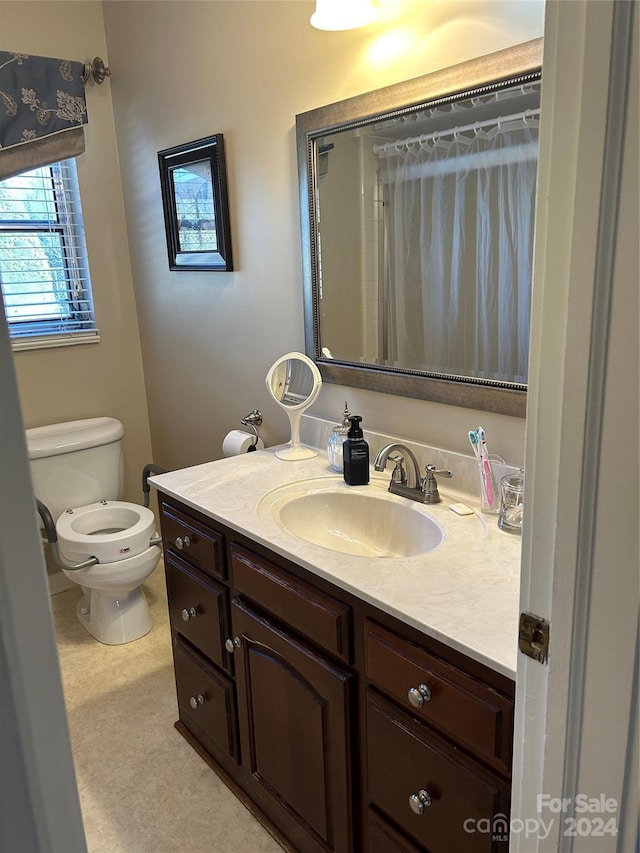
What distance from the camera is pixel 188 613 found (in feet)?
6.09

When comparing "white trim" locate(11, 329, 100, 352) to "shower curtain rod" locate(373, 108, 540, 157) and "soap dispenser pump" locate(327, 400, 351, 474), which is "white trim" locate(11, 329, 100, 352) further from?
"shower curtain rod" locate(373, 108, 540, 157)

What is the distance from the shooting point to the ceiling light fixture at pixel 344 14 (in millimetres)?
1557

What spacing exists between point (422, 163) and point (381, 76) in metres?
0.26

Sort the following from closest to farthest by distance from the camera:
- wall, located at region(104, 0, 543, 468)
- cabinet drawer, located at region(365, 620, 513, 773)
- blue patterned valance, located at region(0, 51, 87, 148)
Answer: cabinet drawer, located at region(365, 620, 513, 773) < wall, located at region(104, 0, 543, 468) < blue patterned valance, located at region(0, 51, 87, 148)

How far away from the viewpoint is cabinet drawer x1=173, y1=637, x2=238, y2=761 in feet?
5.82

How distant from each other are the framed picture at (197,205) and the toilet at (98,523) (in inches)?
32.8

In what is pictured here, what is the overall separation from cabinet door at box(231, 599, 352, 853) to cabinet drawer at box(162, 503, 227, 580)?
4.9 inches

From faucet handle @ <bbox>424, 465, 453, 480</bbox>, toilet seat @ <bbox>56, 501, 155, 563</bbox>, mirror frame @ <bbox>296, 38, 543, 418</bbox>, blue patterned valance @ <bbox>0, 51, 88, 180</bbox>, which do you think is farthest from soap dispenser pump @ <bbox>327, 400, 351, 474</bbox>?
blue patterned valance @ <bbox>0, 51, 88, 180</bbox>

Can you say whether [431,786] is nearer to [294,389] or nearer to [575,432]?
[575,432]

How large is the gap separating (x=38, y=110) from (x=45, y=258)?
594 mm

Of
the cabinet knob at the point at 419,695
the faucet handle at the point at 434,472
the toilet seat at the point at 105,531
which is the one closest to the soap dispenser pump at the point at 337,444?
the faucet handle at the point at 434,472

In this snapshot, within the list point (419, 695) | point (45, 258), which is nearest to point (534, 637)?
point (419, 695)

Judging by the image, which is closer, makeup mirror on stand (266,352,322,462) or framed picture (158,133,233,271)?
makeup mirror on stand (266,352,322,462)

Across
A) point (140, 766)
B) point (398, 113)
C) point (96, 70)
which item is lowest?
point (140, 766)
